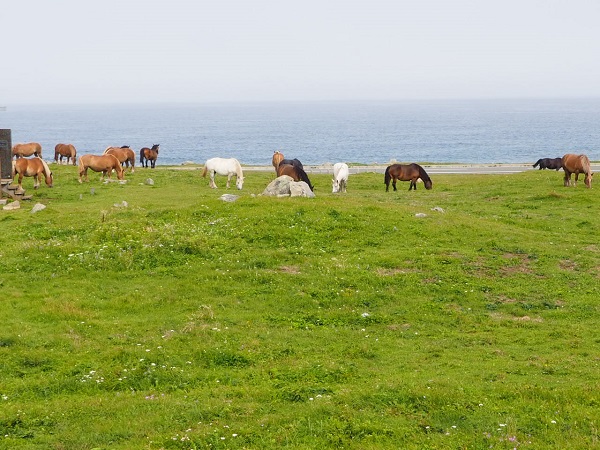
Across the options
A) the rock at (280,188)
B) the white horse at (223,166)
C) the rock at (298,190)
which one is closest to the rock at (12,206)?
the rock at (280,188)

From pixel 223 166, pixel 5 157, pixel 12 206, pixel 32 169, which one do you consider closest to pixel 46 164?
pixel 32 169

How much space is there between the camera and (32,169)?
3344cm

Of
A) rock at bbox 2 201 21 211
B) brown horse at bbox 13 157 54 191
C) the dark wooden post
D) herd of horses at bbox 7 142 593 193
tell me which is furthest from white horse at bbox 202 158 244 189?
rock at bbox 2 201 21 211

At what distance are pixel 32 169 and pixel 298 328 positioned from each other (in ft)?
75.8

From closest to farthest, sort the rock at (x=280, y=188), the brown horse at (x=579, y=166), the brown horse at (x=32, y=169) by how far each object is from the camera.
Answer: the rock at (x=280, y=188) → the brown horse at (x=32, y=169) → the brown horse at (x=579, y=166)

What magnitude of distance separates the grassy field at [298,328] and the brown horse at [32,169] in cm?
699

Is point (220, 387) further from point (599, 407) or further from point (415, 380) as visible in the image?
point (599, 407)

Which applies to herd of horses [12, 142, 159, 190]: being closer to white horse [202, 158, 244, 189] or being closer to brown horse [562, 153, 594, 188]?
white horse [202, 158, 244, 189]

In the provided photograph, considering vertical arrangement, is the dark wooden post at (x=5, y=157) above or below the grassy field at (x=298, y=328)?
above

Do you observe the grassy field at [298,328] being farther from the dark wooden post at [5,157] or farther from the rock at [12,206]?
the dark wooden post at [5,157]

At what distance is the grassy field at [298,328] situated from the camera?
9820mm

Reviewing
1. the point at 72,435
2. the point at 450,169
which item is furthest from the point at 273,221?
the point at 450,169

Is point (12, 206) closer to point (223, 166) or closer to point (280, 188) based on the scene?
point (280, 188)

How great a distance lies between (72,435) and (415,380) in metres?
5.23
